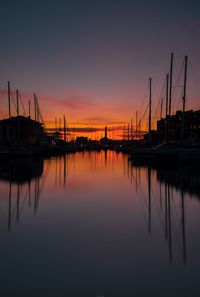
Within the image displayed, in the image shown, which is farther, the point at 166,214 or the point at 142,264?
the point at 166,214

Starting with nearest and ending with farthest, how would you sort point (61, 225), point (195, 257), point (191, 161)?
point (195, 257), point (61, 225), point (191, 161)

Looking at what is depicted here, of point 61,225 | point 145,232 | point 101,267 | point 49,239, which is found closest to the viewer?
point 101,267

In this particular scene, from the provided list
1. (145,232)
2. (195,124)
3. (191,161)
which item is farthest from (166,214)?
(195,124)

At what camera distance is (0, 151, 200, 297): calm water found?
5.73 meters

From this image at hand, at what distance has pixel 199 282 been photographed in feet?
19.1

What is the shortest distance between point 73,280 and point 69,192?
12019 mm

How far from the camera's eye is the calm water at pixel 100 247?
18.8ft

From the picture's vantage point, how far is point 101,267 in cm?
653

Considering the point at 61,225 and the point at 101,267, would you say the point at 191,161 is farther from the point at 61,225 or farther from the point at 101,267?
the point at 101,267

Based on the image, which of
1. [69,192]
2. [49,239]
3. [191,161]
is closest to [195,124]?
[191,161]

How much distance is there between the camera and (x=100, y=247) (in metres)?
7.82

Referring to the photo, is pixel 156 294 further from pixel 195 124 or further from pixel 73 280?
pixel 195 124

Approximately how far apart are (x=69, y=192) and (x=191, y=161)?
22.6 metres

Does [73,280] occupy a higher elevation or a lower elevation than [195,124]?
lower
